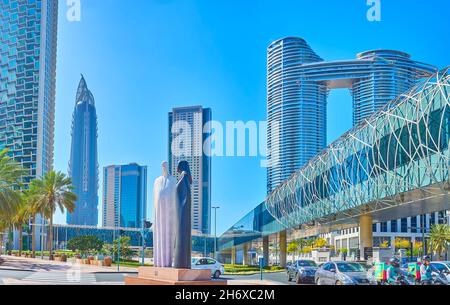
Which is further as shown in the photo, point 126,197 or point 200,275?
point 126,197

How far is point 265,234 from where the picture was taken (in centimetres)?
7238

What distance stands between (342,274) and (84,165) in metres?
161

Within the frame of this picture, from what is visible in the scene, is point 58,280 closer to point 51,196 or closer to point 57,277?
point 57,277

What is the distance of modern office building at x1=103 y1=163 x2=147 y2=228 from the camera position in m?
102

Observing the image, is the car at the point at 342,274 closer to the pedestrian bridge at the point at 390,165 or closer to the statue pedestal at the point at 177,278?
the statue pedestal at the point at 177,278

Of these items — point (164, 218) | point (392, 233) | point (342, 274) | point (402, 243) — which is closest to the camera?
point (164, 218)

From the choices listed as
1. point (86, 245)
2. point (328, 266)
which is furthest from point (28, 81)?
point (328, 266)

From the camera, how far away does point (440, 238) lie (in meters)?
81.2

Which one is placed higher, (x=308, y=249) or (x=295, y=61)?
(x=295, y=61)

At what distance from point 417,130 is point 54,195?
4174 centimetres

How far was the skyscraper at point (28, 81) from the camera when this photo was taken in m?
127

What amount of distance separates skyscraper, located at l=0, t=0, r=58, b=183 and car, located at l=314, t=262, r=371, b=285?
11022cm
